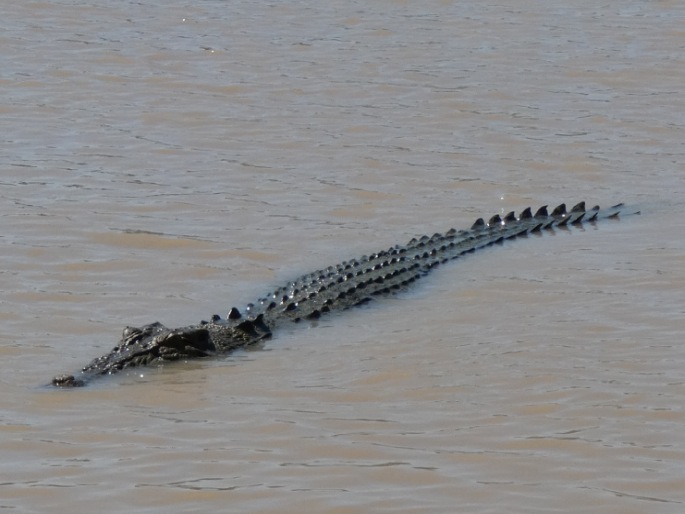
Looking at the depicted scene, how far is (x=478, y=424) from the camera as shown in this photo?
624 cm

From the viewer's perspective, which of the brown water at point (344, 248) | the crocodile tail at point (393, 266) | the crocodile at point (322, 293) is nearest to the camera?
the brown water at point (344, 248)

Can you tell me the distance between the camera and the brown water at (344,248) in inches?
228

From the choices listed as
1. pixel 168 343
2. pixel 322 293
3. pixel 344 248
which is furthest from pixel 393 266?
pixel 168 343

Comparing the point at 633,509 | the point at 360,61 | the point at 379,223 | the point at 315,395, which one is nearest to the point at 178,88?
the point at 360,61

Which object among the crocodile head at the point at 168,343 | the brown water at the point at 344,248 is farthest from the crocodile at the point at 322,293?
the brown water at the point at 344,248

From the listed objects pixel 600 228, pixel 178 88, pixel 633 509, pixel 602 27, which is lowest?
pixel 633 509

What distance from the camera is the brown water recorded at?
5.80 meters

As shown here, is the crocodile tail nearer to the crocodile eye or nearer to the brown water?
the brown water

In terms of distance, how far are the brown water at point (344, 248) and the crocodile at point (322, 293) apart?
0.47 ft

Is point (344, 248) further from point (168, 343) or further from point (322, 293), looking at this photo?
point (168, 343)

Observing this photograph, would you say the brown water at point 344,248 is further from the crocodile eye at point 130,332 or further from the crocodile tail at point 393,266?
the crocodile eye at point 130,332

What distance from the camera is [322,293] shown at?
8.46m

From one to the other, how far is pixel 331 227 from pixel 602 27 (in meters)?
8.15

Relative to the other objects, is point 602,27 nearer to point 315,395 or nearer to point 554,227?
point 554,227
